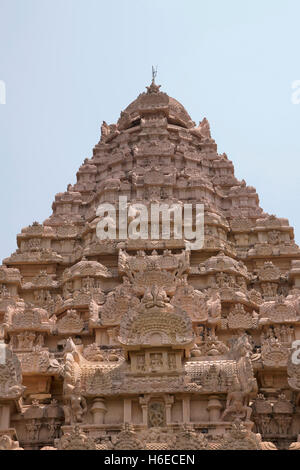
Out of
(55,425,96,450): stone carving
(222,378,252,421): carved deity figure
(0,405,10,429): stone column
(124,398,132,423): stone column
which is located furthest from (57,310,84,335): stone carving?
(55,425,96,450): stone carving

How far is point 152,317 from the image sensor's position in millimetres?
26641

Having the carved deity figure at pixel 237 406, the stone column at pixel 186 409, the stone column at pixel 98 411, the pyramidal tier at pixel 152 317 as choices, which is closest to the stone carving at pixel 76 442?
the pyramidal tier at pixel 152 317

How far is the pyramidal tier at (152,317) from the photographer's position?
2511cm

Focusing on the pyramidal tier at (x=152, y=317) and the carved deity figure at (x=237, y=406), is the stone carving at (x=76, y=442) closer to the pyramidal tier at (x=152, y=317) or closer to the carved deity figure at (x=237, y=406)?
the pyramidal tier at (x=152, y=317)

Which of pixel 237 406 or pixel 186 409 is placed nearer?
pixel 237 406

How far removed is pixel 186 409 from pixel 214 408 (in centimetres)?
88

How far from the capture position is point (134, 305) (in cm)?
2967

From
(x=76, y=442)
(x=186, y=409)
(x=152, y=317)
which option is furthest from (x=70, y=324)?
(x=76, y=442)

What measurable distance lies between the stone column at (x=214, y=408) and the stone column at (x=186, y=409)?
0.64 meters

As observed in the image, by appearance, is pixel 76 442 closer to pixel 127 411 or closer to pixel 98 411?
pixel 98 411

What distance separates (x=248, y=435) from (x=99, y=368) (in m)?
6.11

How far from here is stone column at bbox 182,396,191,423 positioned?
81.4 feet
